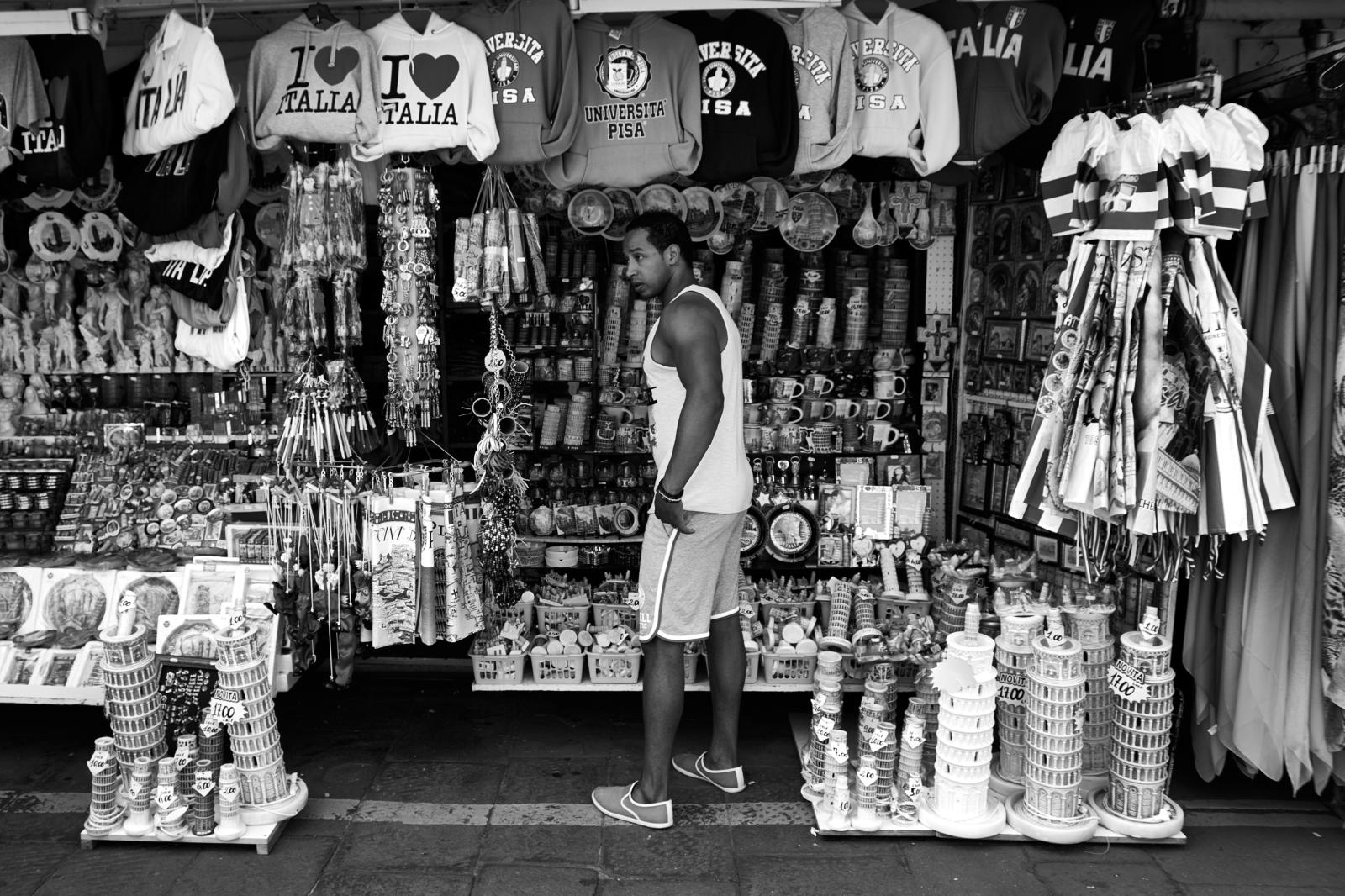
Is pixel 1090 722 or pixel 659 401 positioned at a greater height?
pixel 659 401

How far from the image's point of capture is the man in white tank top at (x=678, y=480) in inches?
118

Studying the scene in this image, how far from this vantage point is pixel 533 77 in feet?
11.1

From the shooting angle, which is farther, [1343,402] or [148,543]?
[148,543]

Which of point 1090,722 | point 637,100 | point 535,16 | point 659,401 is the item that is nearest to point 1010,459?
point 1090,722

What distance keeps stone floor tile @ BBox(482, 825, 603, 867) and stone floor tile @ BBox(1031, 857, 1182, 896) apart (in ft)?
4.47

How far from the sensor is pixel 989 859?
304 centimetres

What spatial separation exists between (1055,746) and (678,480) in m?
1.41

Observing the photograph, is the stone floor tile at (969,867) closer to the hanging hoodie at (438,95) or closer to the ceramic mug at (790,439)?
the ceramic mug at (790,439)

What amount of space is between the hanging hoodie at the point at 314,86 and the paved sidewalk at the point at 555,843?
89.4 inches

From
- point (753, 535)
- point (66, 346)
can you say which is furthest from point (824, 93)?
point (66, 346)

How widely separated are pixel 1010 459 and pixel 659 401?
1.90m

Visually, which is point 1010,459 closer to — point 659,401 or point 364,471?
point 659,401

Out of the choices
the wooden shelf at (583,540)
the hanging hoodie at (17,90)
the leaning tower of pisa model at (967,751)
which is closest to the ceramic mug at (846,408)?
the wooden shelf at (583,540)

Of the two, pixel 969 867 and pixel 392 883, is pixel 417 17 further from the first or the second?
pixel 969 867
